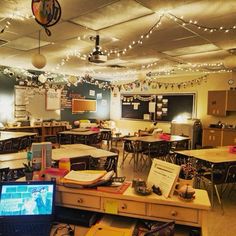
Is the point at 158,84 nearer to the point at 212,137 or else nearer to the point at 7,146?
the point at 212,137

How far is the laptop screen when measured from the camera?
5.16 feet

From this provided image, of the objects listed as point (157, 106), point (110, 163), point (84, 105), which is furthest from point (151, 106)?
point (110, 163)

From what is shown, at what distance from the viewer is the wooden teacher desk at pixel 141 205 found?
150 centimetres

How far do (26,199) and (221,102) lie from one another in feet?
24.1

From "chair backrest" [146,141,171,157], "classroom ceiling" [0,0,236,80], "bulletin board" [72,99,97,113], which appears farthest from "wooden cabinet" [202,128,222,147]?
"bulletin board" [72,99,97,113]

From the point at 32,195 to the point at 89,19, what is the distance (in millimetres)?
2896

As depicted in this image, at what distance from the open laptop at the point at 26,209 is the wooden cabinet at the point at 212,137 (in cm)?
705

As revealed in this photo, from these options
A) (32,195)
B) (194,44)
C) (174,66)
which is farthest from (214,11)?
Result: (174,66)

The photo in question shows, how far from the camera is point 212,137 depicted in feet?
25.8

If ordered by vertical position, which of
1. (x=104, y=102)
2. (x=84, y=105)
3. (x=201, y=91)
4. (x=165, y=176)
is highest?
(x=201, y=91)

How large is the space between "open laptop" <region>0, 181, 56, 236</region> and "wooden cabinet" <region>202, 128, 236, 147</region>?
22.9ft

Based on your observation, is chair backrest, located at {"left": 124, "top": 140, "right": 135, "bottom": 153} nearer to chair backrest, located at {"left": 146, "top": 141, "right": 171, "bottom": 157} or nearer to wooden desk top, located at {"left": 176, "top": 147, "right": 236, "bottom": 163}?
chair backrest, located at {"left": 146, "top": 141, "right": 171, "bottom": 157}

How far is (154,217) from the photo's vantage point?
5.14ft

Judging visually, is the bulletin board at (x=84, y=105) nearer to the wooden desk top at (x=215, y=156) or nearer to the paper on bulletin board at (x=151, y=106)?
the paper on bulletin board at (x=151, y=106)
